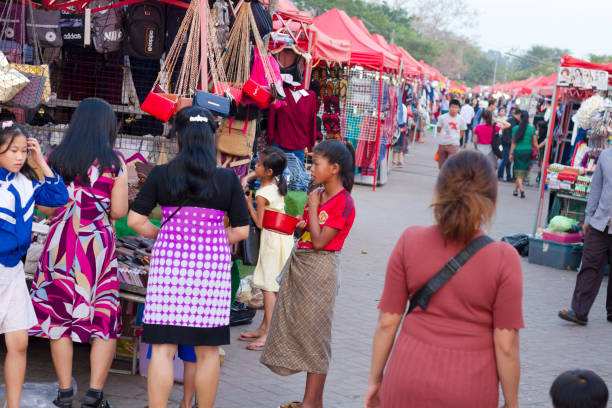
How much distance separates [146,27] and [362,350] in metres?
3.54

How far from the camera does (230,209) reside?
160 inches

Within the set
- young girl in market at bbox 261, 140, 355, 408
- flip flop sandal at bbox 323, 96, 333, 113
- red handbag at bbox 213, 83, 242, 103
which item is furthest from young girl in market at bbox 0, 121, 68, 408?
flip flop sandal at bbox 323, 96, 333, 113

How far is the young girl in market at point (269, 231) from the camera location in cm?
594

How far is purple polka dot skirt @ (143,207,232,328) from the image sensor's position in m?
3.97

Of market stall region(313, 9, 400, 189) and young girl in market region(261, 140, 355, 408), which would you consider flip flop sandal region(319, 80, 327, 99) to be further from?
young girl in market region(261, 140, 355, 408)

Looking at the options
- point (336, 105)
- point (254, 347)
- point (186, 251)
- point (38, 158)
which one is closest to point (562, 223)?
point (336, 105)

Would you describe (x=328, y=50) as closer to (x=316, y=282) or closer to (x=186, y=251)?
(x=316, y=282)

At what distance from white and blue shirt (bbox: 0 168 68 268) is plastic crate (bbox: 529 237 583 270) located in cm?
805

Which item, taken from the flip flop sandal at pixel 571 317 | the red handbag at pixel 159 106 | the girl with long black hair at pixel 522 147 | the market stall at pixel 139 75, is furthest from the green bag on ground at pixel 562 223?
the girl with long black hair at pixel 522 147

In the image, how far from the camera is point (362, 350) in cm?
638

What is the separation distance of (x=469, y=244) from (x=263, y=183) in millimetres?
3432

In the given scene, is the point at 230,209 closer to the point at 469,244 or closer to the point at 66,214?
the point at 66,214

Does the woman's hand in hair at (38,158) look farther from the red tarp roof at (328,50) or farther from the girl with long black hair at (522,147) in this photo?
the girl with long black hair at (522,147)

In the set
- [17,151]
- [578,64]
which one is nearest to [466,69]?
[578,64]
